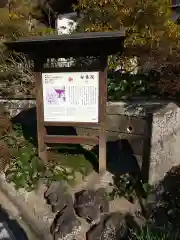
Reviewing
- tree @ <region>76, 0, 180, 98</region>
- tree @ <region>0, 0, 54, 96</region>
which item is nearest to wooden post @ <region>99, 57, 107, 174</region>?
tree @ <region>76, 0, 180, 98</region>

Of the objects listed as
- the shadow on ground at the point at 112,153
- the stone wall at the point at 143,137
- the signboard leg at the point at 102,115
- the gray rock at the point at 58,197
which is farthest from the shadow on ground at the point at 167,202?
the gray rock at the point at 58,197

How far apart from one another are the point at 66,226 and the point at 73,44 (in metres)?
2.78

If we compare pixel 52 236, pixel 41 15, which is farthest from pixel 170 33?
pixel 41 15

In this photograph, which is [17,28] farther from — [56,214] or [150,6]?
[56,214]

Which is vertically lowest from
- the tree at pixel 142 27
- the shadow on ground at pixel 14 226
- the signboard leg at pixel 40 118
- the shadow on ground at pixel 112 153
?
the shadow on ground at pixel 14 226

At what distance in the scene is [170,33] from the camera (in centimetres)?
784

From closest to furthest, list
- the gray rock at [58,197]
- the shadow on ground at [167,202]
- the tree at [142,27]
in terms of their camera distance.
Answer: the shadow on ground at [167,202], the gray rock at [58,197], the tree at [142,27]

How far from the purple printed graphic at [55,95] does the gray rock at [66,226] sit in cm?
185

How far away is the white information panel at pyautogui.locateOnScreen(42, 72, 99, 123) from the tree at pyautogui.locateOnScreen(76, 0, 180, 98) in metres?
2.93

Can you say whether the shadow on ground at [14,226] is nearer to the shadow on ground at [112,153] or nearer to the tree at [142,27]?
the shadow on ground at [112,153]

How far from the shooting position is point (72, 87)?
16.4 feet

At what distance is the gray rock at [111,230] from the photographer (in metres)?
3.91

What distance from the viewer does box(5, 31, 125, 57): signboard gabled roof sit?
4.32 m

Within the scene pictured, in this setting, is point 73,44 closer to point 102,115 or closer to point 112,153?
point 102,115
